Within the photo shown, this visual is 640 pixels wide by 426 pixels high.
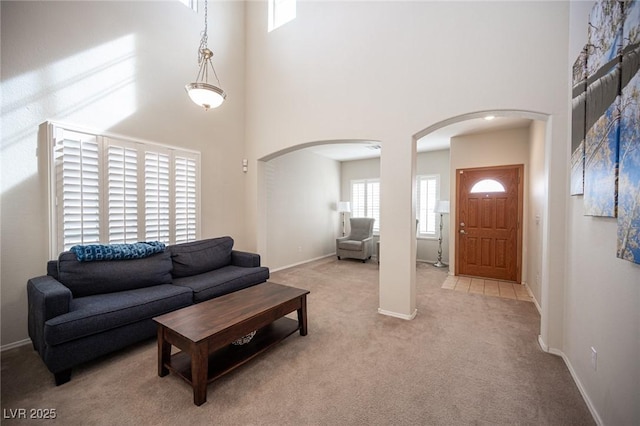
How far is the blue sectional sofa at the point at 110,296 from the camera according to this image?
6.27 ft

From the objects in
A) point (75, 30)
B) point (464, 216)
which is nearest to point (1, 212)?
point (75, 30)

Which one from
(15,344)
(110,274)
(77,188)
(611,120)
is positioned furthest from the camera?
(77,188)

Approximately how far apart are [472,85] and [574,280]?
6.78 ft

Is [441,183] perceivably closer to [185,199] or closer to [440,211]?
[440,211]

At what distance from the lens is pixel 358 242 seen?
6.30m

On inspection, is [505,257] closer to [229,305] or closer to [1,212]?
[229,305]

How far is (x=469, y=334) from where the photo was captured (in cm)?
269

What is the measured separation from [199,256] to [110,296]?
107cm

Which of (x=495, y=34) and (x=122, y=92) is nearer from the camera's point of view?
(x=495, y=34)

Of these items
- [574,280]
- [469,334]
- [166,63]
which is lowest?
[469,334]

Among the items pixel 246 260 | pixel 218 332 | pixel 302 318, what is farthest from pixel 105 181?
pixel 302 318

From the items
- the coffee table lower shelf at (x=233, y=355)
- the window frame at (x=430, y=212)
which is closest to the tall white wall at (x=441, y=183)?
the window frame at (x=430, y=212)

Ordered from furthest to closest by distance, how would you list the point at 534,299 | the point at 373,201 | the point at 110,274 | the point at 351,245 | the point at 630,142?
the point at 373,201 < the point at 351,245 < the point at 534,299 < the point at 110,274 < the point at 630,142

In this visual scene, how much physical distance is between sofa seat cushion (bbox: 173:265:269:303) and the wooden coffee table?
53 centimetres
